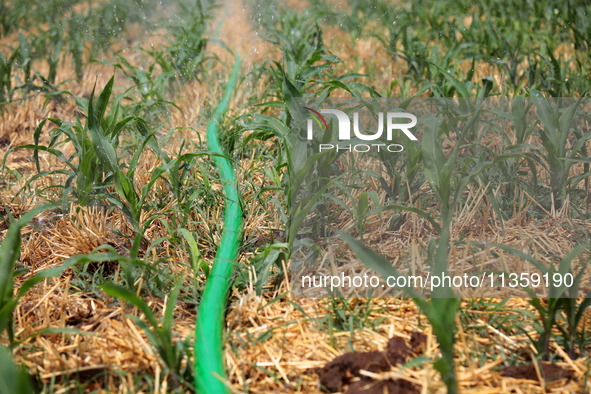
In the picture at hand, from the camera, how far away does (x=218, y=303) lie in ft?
4.44

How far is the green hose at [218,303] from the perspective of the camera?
1111 mm

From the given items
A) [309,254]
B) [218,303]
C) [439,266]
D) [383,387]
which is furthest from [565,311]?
[218,303]

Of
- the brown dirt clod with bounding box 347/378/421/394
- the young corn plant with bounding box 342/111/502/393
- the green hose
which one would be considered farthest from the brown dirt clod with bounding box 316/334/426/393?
the green hose

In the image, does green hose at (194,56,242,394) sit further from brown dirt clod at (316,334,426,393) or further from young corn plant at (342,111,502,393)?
young corn plant at (342,111,502,393)

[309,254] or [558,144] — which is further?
[558,144]

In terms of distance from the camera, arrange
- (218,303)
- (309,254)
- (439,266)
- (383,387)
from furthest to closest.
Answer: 1. (309,254)
2. (218,303)
3. (439,266)
4. (383,387)

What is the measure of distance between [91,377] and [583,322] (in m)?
1.10

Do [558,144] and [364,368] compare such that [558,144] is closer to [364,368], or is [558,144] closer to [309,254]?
[309,254]

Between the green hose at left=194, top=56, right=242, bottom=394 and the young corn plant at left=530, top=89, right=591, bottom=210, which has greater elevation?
the young corn plant at left=530, top=89, right=591, bottom=210

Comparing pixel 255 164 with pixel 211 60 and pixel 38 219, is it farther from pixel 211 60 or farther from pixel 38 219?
pixel 211 60

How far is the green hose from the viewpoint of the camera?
3.65ft

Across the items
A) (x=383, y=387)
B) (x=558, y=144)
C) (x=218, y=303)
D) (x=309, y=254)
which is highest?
(x=558, y=144)

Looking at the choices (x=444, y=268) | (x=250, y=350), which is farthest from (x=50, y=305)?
(x=444, y=268)

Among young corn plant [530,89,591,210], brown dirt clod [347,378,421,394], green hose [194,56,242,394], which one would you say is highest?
young corn plant [530,89,591,210]
